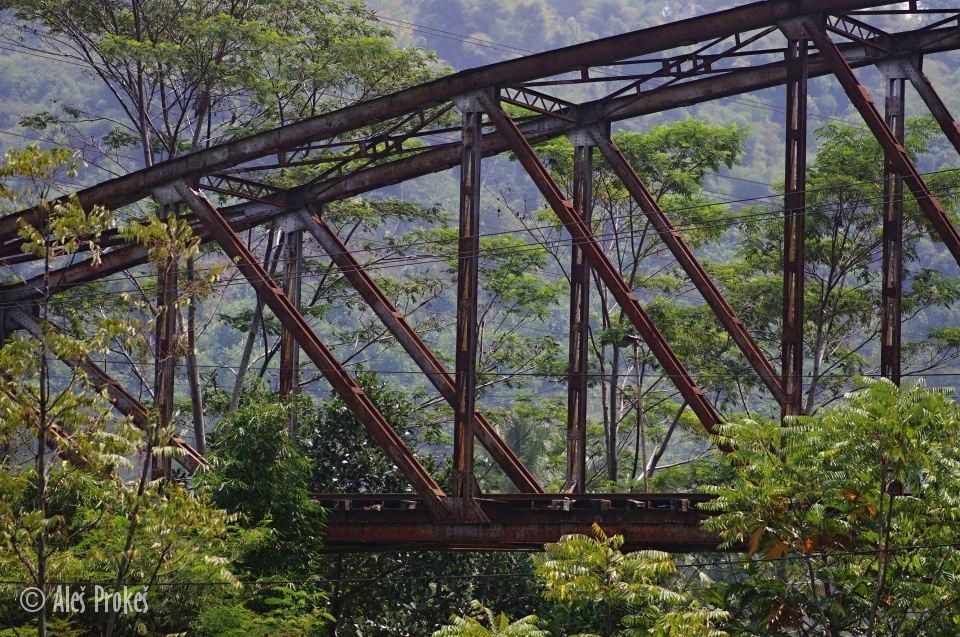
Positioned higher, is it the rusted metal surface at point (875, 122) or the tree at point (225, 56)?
the tree at point (225, 56)

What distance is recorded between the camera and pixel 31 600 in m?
13.9

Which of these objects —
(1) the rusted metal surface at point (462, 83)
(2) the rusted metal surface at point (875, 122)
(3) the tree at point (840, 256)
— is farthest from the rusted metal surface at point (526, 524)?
(3) the tree at point (840, 256)

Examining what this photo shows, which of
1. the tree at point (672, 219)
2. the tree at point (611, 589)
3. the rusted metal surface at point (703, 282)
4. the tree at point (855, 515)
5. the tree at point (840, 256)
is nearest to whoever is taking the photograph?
the tree at point (855, 515)

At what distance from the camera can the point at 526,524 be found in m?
17.1

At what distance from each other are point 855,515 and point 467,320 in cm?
566

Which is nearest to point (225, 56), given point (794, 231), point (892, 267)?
point (794, 231)

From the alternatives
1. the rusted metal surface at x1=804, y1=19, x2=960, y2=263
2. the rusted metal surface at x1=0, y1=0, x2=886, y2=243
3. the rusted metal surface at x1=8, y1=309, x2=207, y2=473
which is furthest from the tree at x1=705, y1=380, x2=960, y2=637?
the rusted metal surface at x1=8, y1=309, x2=207, y2=473

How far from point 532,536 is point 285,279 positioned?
6885mm

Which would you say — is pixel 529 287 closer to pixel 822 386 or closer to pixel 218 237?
pixel 822 386

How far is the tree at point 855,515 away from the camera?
12.6 metres

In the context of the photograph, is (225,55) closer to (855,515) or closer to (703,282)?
(703,282)

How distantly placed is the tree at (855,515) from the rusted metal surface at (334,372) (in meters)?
4.47

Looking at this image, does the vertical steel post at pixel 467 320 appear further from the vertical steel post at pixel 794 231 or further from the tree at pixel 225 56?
the tree at pixel 225 56

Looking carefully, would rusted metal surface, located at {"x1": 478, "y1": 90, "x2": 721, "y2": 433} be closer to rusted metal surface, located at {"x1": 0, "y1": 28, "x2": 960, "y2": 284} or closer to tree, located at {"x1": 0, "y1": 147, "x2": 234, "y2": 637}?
rusted metal surface, located at {"x1": 0, "y1": 28, "x2": 960, "y2": 284}
